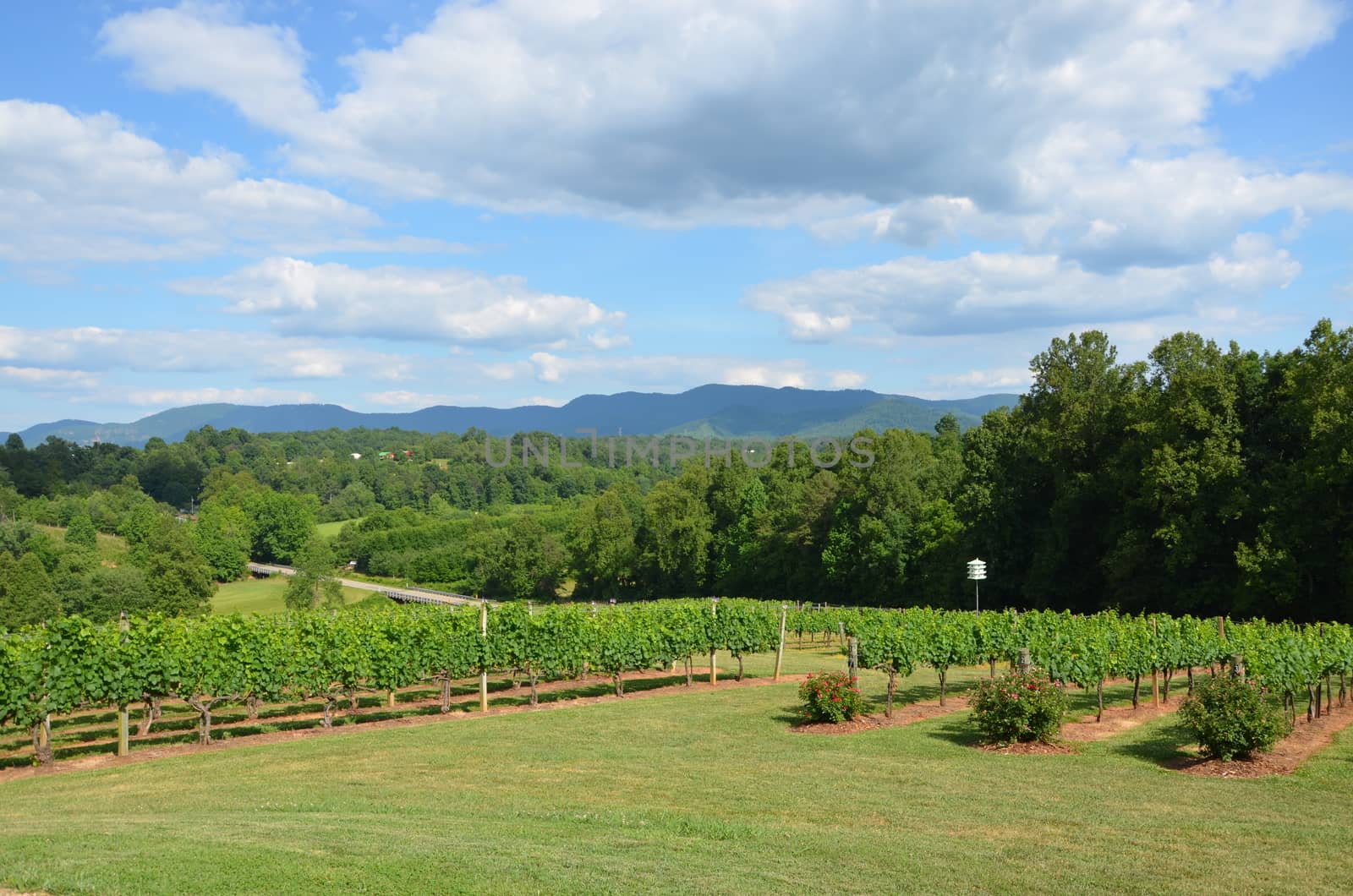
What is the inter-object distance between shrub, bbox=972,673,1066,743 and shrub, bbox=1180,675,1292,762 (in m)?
2.28

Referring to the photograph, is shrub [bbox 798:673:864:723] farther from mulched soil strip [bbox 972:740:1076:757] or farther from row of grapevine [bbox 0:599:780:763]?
row of grapevine [bbox 0:599:780:763]

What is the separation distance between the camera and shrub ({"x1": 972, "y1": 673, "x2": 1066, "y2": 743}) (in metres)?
17.0

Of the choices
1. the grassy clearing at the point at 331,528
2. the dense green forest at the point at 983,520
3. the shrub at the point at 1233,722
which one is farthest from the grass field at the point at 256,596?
the shrub at the point at 1233,722

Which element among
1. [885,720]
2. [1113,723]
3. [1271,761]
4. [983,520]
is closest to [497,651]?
[885,720]

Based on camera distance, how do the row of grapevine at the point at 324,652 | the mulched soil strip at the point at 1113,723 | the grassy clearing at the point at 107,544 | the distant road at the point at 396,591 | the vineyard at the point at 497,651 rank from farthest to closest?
the grassy clearing at the point at 107,544
the distant road at the point at 396,591
the mulched soil strip at the point at 1113,723
the vineyard at the point at 497,651
the row of grapevine at the point at 324,652

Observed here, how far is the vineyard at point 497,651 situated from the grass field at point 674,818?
1.82m

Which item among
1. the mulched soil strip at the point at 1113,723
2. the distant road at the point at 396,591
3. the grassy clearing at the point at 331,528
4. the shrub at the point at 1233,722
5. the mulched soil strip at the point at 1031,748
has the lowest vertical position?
the distant road at the point at 396,591

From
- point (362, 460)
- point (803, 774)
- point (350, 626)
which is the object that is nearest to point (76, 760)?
point (350, 626)

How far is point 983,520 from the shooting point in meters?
50.0

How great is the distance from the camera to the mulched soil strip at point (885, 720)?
19.3 m

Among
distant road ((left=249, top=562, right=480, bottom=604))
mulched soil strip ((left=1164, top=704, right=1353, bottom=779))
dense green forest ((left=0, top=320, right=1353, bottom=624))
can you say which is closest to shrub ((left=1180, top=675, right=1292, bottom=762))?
mulched soil strip ((left=1164, top=704, right=1353, bottom=779))

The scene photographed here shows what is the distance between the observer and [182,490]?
156m

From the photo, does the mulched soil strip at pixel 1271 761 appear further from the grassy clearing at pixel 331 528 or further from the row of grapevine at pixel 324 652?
Result: the grassy clearing at pixel 331 528

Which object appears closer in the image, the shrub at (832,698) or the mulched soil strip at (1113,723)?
the mulched soil strip at (1113,723)
